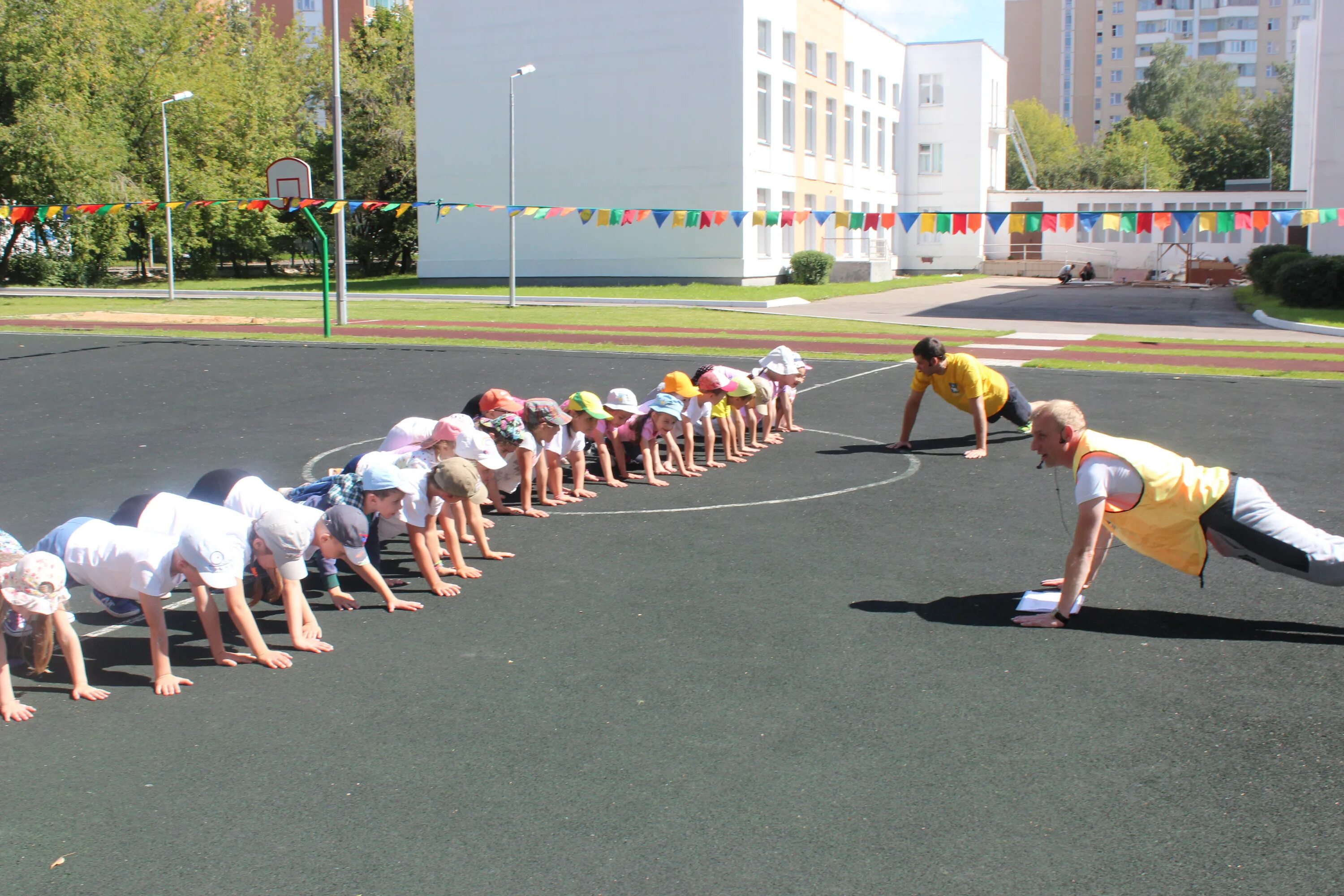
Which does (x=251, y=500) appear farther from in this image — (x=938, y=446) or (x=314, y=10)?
(x=314, y=10)

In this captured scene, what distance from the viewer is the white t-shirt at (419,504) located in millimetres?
6859

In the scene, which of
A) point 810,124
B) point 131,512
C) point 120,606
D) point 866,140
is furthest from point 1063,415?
point 866,140

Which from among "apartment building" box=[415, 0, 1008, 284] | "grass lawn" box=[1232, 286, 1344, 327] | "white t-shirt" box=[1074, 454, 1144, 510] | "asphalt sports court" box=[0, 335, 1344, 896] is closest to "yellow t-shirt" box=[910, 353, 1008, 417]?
"asphalt sports court" box=[0, 335, 1344, 896]

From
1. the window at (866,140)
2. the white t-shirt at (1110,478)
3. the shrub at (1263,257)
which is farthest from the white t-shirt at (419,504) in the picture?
the window at (866,140)

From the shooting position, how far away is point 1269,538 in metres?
6.20

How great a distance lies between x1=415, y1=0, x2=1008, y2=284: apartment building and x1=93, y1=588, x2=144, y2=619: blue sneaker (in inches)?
1583

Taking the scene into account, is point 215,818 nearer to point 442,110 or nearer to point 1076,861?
point 1076,861

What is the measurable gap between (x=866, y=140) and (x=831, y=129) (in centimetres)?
587

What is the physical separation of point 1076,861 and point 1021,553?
431 centimetres

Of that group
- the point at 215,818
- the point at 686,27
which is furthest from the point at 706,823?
the point at 686,27

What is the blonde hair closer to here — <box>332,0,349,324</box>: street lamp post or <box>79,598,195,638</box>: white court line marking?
<box>79,598,195,638</box>: white court line marking

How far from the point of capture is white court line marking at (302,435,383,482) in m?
10.7

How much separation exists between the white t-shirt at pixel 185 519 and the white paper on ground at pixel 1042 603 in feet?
13.4

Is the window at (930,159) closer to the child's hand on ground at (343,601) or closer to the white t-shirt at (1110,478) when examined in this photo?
the white t-shirt at (1110,478)
